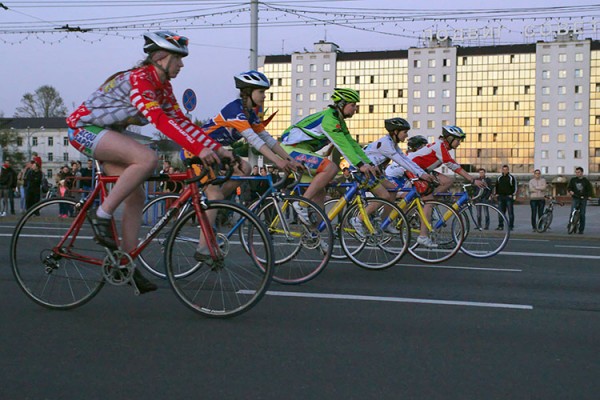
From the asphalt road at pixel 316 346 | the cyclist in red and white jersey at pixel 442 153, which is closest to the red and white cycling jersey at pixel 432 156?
the cyclist in red and white jersey at pixel 442 153

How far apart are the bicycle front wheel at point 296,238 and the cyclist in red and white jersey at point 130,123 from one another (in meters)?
1.93

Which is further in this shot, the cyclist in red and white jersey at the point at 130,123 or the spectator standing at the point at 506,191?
the spectator standing at the point at 506,191

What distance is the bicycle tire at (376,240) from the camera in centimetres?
844

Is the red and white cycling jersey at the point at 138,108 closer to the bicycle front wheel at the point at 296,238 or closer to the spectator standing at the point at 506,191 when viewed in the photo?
the bicycle front wheel at the point at 296,238

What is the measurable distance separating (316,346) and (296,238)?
297cm

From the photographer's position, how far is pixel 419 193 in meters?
9.84

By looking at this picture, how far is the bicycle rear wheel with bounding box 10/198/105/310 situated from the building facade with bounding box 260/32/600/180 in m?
114

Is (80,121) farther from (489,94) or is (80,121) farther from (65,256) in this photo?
(489,94)

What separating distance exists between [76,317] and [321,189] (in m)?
3.64

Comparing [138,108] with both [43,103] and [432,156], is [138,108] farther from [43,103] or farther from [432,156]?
[43,103]

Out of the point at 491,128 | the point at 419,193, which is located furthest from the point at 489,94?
the point at 419,193

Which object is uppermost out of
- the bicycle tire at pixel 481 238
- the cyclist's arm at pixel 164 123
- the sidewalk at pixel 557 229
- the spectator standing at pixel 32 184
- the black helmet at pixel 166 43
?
the black helmet at pixel 166 43

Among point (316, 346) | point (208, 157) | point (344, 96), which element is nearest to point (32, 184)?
point (344, 96)

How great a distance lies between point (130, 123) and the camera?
213 inches
